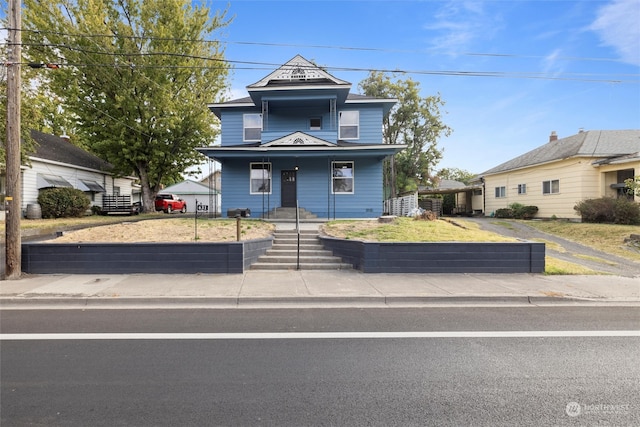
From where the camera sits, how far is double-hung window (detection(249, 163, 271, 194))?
18.2 meters

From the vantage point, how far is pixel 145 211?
2495 centimetres

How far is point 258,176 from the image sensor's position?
1828 cm

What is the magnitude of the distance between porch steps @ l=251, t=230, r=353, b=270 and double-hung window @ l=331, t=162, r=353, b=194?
265 inches

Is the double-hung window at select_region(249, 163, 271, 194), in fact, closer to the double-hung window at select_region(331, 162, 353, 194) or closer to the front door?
the front door

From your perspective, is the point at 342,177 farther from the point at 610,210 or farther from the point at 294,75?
→ the point at 610,210

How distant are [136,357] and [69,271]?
6127 millimetres

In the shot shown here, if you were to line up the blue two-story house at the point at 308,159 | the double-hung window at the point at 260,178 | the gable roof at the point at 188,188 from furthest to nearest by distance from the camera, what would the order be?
the gable roof at the point at 188,188
the double-hung window at the point at 260,178
the blue two-story house at the point at 308,159

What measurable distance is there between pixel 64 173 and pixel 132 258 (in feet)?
60.3

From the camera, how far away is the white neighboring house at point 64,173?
63.8 feet

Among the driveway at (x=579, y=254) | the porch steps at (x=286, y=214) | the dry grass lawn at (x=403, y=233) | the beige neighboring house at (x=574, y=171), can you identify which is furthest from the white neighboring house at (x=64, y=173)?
the beige neighboring house at (x=574, y=171)

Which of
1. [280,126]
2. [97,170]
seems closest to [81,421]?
[280,126]

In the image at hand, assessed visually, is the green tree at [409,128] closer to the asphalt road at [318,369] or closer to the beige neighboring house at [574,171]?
the beige neighboring house at [574,171]

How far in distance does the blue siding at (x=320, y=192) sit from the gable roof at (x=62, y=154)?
12213 mm

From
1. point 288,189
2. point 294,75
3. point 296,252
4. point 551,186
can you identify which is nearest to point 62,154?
point 288,189
